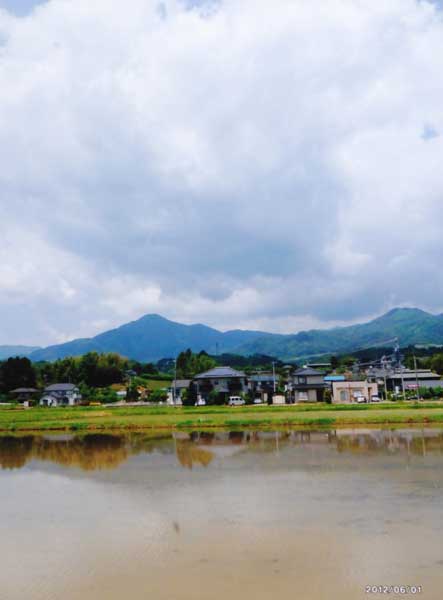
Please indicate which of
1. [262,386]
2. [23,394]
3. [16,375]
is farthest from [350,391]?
[16,375]

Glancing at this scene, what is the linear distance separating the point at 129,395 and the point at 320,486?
48.8m

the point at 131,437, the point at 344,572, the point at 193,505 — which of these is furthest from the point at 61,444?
the point at 344,572

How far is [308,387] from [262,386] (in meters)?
8.28

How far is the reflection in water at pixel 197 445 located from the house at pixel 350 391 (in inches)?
924

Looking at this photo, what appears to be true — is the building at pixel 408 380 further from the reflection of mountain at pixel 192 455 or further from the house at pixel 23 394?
the house at pixel 23 394

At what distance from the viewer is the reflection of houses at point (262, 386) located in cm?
5381

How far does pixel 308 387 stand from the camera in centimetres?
5256

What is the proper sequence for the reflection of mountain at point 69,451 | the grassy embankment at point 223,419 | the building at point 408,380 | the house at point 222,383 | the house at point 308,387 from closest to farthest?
the reflection of mountain at point 69,451
the grassy embankment at point 223,419
the house at point 308,387
the house at point 222,383
the building at point 408,380

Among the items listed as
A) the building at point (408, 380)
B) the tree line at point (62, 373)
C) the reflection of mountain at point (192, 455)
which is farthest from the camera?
the tree line at point (62, 373)

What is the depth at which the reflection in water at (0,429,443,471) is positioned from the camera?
66.6ft

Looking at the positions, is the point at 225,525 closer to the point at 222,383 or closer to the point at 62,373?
the point at 222,383

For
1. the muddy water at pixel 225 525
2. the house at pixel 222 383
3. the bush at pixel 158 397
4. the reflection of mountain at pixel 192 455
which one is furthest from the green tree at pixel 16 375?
the muddy water at pixel 225 525

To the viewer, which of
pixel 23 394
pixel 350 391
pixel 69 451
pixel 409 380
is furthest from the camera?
pixel 23 394

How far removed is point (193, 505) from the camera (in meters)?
12.7
